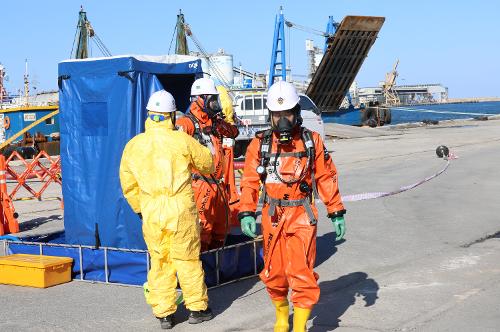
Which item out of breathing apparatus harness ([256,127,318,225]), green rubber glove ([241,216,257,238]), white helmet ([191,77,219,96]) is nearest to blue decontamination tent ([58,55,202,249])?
white helmet ([191,77,219,96])

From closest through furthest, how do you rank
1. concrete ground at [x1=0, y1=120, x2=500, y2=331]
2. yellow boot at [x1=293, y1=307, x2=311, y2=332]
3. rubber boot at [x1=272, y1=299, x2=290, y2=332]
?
yellow boot at [x1=293, y1=307, x2=311, y2=332]
rubber boot at [x1=272, y1=299, x2=290, y2=332]
concrete ground at [x1=0, y1=120, x2=500, y2=331]

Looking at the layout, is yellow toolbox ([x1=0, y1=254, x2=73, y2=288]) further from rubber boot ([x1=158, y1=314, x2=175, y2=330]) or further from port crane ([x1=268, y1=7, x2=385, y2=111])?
port crane ([x1=268, y1=7, x2=385, y2=111])

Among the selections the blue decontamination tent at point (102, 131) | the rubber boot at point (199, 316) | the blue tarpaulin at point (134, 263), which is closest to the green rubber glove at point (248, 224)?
the rubber boot at point (199, 316)

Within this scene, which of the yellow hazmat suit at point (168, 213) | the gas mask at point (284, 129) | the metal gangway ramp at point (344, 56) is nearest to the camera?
the gas mask at point (284, 129)

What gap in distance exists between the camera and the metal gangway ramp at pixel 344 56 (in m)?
30.0

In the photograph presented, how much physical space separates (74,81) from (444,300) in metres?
4.62

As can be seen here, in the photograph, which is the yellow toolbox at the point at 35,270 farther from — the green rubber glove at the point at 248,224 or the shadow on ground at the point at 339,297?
the green rubber glove at the point at 248,224

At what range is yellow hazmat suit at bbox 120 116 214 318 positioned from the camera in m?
6.15

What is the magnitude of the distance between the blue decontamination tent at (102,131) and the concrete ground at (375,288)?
27.3 inches

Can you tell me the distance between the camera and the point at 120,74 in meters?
7.86

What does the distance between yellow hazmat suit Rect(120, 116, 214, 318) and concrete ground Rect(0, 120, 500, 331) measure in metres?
0.31

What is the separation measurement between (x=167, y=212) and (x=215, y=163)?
2.09 meters

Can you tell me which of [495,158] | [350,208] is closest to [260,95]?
[495,158]

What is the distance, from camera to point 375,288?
731 centimetres
